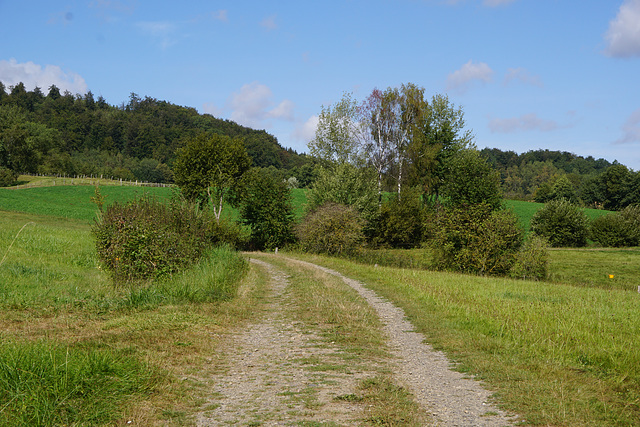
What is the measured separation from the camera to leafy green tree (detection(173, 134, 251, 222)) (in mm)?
48844

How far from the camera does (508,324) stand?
10.5 meters

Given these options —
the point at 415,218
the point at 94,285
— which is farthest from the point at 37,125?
the point at 94,285

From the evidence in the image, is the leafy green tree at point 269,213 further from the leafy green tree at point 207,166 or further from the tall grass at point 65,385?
the tall grass at point 65,385

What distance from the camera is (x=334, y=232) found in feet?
127

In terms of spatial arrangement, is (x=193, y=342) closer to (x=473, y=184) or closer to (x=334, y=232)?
(x=334, y=232)

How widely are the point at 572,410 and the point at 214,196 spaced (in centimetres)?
4763

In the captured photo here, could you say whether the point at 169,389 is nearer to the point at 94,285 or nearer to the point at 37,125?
the point at 94,285

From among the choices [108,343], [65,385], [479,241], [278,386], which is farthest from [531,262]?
[65,385]

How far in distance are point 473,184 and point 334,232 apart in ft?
50.7

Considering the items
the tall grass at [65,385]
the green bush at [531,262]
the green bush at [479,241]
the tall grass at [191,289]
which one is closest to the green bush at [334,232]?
the green bush at [479,241]

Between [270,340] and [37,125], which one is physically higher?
[37,125]

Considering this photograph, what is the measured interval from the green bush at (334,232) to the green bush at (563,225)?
3807 centimetres

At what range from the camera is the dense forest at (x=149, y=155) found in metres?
104

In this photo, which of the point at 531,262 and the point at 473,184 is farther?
the point at 473,184
